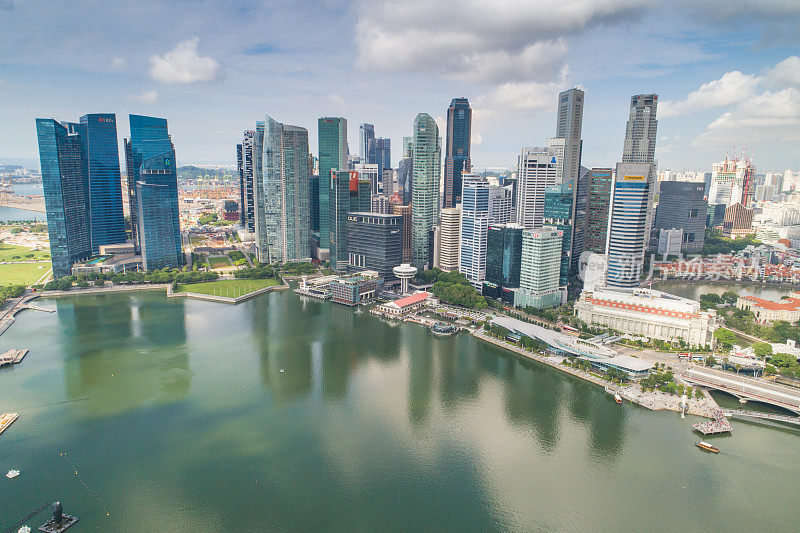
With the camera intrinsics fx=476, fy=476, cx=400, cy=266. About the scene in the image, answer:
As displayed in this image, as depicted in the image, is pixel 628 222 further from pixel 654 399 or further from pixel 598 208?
pixel 654 399

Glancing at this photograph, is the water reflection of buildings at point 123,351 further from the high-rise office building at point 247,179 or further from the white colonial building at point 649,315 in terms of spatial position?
the high-rise office building at point 247,179

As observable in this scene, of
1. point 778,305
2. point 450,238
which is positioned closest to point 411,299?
point 450,238

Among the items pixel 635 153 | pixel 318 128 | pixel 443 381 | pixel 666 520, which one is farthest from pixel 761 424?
pixel 318 128

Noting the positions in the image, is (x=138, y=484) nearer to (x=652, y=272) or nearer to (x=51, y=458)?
(x=51, y=458)

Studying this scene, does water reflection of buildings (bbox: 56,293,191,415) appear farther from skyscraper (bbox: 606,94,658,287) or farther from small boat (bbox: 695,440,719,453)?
skyscraper (bbox: 606,94,658,287)

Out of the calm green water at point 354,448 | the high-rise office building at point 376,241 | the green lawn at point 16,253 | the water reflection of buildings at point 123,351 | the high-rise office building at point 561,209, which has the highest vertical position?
the high-rise office building at point 561,209

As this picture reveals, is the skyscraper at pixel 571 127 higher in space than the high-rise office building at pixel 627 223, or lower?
higher

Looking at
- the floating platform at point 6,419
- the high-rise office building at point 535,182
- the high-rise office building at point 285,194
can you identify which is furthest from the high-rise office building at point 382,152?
the floating platform at point 6,419

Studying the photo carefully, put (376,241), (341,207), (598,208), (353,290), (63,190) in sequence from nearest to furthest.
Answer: (353,290) < (63,190) < (376,241) < (598,208) < (341,207)
